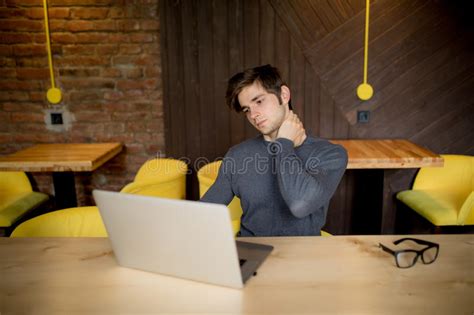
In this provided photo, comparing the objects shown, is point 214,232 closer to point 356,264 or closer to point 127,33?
point 356,264

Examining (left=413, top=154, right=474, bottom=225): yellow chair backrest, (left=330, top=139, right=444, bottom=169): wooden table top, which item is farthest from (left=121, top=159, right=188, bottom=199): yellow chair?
(left=413, top=154, right=474, bottom=225): yellow chair backrest

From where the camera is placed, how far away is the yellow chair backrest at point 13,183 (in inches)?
113

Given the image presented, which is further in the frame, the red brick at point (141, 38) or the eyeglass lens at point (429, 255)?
the red brick at point (141, 38)

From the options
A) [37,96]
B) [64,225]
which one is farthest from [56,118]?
[64,225]

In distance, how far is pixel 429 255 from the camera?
3.96 ft

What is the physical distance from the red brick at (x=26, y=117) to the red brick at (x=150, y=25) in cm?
105

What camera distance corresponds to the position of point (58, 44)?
3.10 m

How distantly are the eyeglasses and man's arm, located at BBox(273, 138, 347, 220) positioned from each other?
10.5 inches

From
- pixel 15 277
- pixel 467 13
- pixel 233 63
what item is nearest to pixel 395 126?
pixel 467 13

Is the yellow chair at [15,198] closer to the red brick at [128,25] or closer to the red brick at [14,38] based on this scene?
the red brick at [14,38]

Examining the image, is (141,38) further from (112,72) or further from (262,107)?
(262,107)

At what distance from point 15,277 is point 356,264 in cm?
94

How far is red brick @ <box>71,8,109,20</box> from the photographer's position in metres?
3.04

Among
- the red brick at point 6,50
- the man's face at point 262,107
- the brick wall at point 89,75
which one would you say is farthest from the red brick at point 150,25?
the man's face at point 262,107
